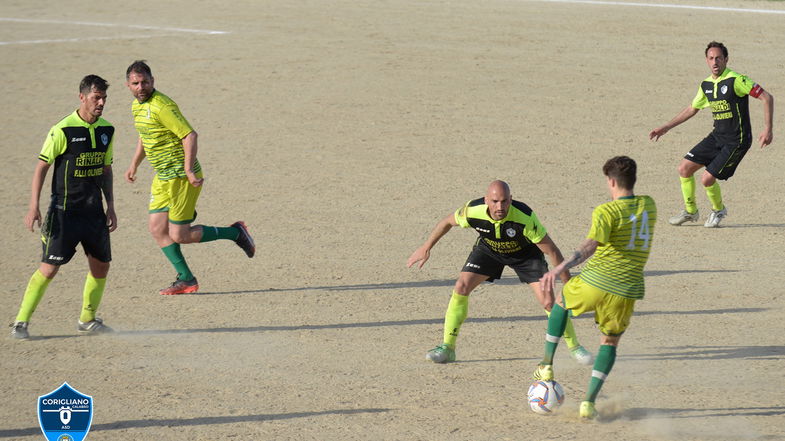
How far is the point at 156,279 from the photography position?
12117 millimetres

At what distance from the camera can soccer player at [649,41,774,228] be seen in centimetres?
1378

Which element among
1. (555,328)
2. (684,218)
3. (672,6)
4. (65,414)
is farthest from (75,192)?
(672,6)

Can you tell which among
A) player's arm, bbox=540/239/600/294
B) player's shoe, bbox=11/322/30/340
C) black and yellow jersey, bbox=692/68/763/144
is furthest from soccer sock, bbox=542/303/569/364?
black and yellow jersey, bbox=692/68/763/144

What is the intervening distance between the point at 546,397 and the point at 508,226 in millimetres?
1652

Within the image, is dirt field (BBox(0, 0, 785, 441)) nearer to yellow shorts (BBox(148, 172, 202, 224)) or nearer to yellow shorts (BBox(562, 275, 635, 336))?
yellow shorts (BBox(562, 275, 635, 336))

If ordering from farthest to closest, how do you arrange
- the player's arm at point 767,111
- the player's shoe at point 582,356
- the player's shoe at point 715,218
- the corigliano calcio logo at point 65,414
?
the player's shoe at point 715,218 < the player's arm at point 767,111 < the player's shoe at point 582,356 < the corigliano calcio logo at point 65,414

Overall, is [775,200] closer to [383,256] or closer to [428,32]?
[383,256]

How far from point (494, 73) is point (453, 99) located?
2348mm

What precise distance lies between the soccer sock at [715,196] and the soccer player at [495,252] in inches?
207

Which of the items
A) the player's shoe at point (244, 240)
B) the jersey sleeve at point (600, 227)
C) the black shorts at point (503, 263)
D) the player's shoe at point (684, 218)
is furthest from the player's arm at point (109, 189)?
the player's shoe at point (684, 218)

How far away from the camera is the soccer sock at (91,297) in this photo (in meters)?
10.2

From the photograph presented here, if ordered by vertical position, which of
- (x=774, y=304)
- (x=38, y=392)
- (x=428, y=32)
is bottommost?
(x=38, y=392)

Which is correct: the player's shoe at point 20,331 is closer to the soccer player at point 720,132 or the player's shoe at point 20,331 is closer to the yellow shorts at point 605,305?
the yellow shorts at point 605,305

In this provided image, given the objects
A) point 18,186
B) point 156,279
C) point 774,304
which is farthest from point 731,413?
point 18,186
